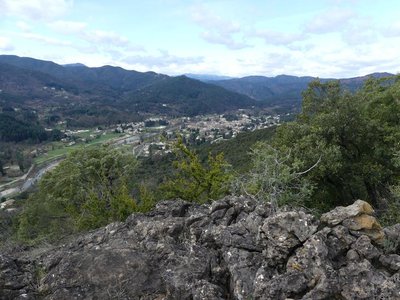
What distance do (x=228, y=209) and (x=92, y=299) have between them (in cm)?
526

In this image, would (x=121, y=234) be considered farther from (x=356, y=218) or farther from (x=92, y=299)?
(x=356, y=218)

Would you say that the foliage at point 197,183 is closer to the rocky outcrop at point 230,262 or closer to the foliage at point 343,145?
the foliage at point 343,145

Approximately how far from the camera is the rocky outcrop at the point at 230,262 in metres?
8.09

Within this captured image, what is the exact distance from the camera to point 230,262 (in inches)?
380

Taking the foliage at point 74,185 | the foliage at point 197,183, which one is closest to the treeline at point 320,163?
the foliage at point 197,183

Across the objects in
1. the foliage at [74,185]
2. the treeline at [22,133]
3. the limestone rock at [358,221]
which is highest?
the limestone rock at [358,221]

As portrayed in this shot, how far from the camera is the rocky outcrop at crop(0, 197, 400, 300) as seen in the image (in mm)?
8094

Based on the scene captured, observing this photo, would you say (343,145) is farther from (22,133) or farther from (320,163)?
(22,133)

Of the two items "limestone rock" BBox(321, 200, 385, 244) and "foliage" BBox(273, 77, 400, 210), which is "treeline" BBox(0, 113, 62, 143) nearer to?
"foliage" BBox(273, 77, 400, 210)

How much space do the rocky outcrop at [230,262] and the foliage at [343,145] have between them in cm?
866

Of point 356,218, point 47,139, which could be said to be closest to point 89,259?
point 356,218

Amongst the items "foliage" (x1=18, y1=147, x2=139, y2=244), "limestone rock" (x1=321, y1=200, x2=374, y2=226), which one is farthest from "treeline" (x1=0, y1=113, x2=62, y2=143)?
"limestone rock" (x1=321, y1=200, x2=374, y2=226)

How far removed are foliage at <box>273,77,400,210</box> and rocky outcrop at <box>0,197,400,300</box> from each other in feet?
28.4

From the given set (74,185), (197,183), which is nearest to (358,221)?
(197,183)
